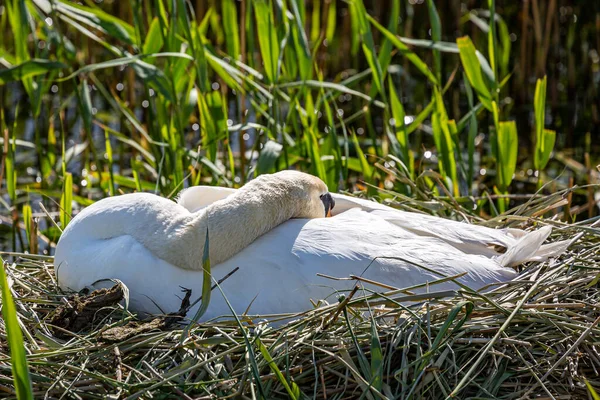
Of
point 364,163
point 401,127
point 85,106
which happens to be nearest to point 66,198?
point 85,106

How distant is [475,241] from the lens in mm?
3652

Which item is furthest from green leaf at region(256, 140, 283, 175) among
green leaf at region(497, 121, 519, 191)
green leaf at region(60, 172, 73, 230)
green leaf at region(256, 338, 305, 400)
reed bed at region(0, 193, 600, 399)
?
green leaf at region(256, 338, 305, 400)

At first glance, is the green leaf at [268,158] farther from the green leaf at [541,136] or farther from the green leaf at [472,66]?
the green leaf at [541,136]

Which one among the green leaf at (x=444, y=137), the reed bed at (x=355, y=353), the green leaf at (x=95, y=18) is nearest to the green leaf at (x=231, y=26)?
the green leaf at (x=95, y=18)

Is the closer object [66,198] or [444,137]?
[66,198]

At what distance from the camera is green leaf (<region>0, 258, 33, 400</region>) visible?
228cm

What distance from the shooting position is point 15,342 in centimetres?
231

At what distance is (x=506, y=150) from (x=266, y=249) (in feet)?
6.00

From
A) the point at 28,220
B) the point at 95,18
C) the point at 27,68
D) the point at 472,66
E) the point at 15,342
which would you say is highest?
the point at 95,18

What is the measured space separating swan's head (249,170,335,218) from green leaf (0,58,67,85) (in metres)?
1.51

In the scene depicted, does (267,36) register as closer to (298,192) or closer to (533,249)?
(298,192)

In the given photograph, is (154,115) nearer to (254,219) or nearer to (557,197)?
(254,219)

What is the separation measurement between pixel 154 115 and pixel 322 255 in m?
2.06

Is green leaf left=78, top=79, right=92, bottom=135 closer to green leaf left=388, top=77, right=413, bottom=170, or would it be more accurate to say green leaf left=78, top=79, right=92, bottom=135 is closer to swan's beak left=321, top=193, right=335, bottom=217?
swan's beak left=321, top=193, right=335, bottom=217
